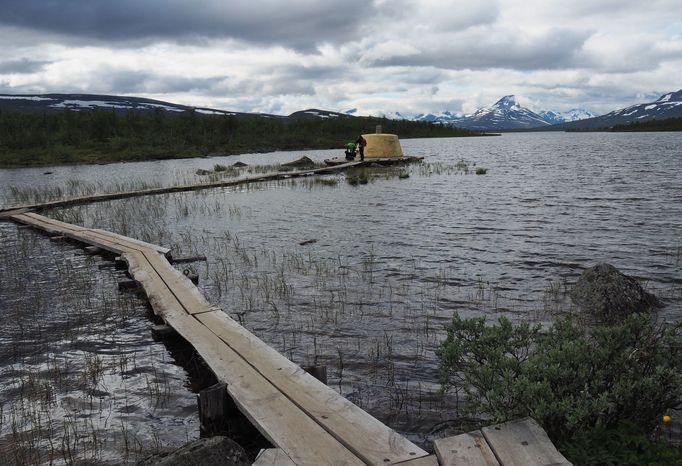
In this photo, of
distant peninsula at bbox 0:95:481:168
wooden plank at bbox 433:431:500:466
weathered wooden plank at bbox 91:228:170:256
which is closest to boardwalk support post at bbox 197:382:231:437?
wooden plank at bbox 433:431:500:466

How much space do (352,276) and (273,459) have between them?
880 centimetres

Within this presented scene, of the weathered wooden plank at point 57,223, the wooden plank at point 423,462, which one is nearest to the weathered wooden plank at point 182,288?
the wooden plank at point 423,462

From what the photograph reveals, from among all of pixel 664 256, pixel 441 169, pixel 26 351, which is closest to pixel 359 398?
pixel 26 351

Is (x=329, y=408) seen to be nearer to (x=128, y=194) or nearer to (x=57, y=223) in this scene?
(x=57, y=223)

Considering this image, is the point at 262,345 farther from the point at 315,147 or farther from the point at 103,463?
the point at 315,147

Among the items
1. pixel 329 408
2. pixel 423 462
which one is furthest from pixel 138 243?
pixel 423 462

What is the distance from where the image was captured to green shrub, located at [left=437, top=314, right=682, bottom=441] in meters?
4.43

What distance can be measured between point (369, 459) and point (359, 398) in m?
2.57

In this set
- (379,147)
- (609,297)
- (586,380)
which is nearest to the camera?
(586,380)

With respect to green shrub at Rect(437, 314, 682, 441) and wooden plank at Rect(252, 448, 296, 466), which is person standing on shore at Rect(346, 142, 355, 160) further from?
wooden plank at Rect(252, 448, 296, 466)

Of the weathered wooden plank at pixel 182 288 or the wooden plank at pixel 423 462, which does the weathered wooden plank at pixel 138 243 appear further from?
the wooden plank at pixel 423 462

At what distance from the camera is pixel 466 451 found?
4.10 metres

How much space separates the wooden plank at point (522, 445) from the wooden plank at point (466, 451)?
55 mm

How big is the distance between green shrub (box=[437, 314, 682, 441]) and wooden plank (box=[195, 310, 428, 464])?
88cm
